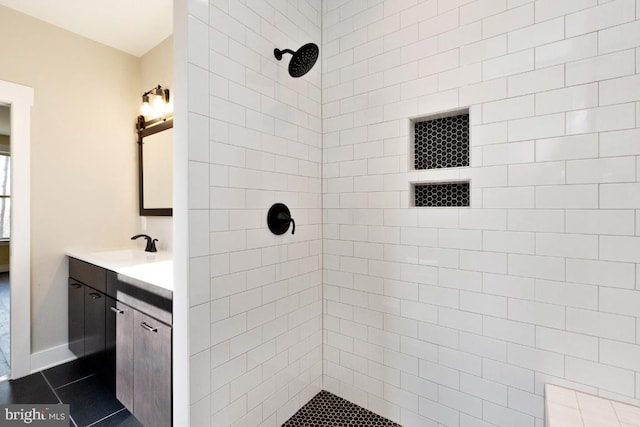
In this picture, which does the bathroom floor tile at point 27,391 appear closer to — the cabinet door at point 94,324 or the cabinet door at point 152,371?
the cabinet door at point 94,324

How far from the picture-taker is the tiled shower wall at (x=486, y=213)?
1051 mm

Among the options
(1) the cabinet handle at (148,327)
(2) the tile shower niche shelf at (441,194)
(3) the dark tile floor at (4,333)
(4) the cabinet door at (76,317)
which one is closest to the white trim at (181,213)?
(1) the cabinet handle at (148,327)

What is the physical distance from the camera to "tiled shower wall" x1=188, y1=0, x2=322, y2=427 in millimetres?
1152

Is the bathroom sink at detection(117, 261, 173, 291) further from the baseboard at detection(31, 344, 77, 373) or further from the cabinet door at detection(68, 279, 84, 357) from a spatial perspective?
the baseboard at detection(31, 344, 77, 373)

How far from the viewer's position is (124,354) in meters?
1.59

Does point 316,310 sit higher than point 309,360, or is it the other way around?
point 316,310

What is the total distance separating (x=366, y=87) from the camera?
1.63 m

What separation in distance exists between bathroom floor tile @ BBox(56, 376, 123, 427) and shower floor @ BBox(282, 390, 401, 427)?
3.79 ft

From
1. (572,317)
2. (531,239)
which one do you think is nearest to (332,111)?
(531,239)

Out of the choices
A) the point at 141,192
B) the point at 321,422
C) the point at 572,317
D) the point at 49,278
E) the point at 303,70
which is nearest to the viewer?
the point at 572,317

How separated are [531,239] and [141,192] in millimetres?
2959

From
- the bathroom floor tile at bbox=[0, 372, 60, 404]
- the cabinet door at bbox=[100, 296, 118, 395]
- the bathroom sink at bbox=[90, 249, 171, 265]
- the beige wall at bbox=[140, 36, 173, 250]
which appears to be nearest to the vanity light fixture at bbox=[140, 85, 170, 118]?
the beige wall at bbox=[140, 36, 173, 250]

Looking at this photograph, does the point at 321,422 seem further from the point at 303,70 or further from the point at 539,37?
the point at 539,37

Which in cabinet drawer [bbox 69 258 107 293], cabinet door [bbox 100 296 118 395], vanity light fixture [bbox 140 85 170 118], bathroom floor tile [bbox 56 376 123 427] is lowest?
bathroom floor tile [bbox 56 376 123 427]
